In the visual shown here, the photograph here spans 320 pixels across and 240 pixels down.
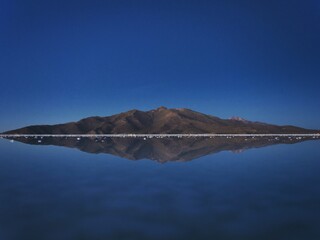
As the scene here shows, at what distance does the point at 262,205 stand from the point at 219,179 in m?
6.15

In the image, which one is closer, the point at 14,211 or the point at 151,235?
the point at 151,235

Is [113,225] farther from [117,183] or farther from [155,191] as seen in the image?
[117,183]

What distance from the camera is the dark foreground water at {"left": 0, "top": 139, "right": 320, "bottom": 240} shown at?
27.6 ft

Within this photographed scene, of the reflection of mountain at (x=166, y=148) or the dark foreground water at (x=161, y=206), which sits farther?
the reflection of mountain at (x=166, y=148)

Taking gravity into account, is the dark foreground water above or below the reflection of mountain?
below

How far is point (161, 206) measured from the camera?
36.4ft

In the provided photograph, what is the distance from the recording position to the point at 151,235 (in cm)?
816

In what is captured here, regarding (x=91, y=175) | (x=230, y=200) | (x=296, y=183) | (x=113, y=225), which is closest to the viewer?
(x=113, y=225)

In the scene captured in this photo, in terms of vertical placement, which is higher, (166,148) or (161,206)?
(166,148)

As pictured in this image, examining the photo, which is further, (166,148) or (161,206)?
(166,148)

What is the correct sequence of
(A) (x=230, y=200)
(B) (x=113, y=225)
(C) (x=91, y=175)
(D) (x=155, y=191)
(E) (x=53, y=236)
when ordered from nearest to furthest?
1. (E) (x=53, y=236)
2. (B) (x=113, y=225)
3. (A) (x=230, y=200)
4. (D) (x=155, y=191)
5. (C) (x=91, y=175)

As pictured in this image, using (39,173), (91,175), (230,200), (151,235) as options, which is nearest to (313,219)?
(230,200)

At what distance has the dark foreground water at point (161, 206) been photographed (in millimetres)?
8398

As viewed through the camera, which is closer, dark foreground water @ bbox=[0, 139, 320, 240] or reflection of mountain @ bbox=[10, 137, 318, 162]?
dark foreground water @ bbox=[0, 139, 320, 240]
